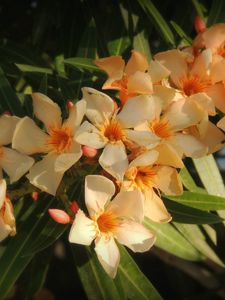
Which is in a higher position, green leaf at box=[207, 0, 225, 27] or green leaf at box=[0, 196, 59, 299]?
green leaf at box=[207, 0, 225, 27]

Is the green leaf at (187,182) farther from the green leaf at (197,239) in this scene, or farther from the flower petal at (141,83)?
the flower petal at (141,83)

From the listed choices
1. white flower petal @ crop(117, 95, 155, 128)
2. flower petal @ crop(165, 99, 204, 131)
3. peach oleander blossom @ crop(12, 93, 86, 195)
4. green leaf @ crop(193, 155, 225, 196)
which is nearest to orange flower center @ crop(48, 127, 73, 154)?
peach oleander blossom @ crop(12, 93, 86, 195)

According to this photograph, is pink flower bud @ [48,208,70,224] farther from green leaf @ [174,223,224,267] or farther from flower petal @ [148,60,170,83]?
green leaf @ [174,223,224,267]

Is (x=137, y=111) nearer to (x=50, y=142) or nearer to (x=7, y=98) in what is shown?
(x=50, y=142)

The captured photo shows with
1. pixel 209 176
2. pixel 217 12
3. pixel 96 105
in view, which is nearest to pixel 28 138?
pixel 96 105

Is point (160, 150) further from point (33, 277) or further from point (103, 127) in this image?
point (33, 277)

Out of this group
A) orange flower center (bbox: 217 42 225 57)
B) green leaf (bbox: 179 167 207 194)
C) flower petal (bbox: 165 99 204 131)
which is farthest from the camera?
green leaf (bbox: 179 167 207 194)
